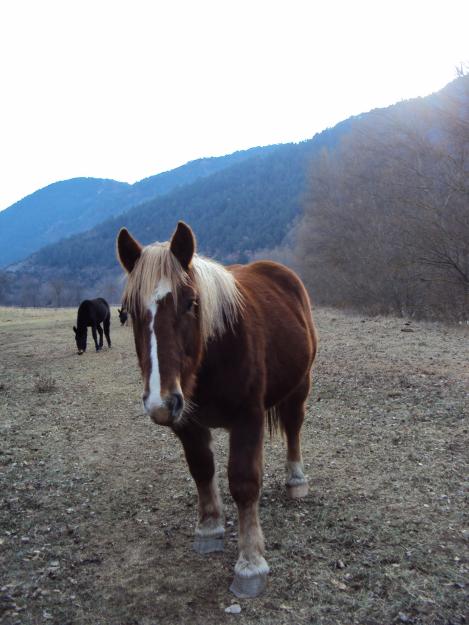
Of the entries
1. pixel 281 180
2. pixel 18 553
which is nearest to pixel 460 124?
pixel 18 553

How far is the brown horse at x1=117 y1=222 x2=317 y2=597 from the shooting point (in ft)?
8.39

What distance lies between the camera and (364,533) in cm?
357

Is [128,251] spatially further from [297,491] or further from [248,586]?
[297,491]

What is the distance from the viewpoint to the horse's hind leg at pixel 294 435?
4.27 metres

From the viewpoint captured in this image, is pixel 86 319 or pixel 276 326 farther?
pixel 86 319

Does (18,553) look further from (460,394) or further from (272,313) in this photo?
(460,394)

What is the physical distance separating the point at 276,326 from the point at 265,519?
5.37 ft

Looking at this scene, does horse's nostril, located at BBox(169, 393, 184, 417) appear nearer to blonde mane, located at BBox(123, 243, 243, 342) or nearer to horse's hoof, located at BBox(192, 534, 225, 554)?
blonde mane, located at BBox(123, 243, 243, 342)

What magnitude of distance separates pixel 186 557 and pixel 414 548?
5.39 feet

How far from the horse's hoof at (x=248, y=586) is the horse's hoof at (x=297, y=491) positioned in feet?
4.33

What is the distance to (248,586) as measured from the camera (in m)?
2.93

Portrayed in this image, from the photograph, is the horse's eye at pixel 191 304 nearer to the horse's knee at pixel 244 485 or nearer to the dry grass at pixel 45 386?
the horse's knee at pixel 244 485

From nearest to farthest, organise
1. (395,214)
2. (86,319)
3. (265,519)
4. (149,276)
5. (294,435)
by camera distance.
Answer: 1. (149,276)
2. (265,519)
3. (294,435)
4. (86,319)
5. (395,214)

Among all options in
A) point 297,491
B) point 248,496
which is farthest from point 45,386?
point 248,496
